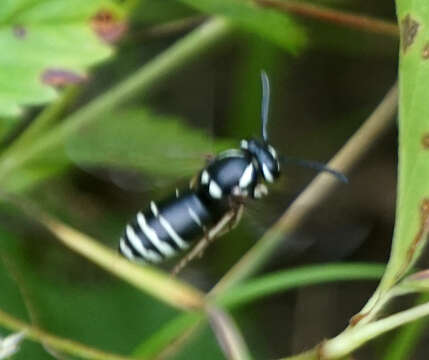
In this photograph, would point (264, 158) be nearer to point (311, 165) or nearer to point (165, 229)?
point (311, 165)

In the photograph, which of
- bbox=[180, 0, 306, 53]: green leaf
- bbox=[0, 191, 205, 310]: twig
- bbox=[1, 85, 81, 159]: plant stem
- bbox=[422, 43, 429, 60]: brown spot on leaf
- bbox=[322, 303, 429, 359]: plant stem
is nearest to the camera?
bbox=[322, 303, 429, 359]: plant stem

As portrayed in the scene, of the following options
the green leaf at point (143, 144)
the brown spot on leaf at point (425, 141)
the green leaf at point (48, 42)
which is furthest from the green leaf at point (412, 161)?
the green leaf at point (48, 42)

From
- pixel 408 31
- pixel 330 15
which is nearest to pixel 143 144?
pixel 330 15

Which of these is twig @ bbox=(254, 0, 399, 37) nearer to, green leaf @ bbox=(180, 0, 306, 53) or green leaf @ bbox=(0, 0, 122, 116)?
green leaf @ bbox=(180, 0, 306, 53)

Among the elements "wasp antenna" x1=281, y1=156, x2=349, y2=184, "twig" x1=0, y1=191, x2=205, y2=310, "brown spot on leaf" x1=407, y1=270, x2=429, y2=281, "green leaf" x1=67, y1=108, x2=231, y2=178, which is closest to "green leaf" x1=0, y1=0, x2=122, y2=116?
"green leaf" x1=67, y1=108, x2=231, y2=178

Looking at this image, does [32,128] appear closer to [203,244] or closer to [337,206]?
[203,244]

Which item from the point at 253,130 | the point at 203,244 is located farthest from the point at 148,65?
the point at 203,244
